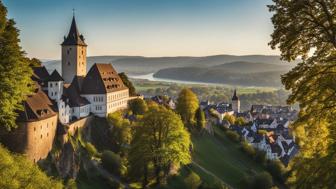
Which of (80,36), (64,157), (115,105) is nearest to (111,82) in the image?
(115,105)

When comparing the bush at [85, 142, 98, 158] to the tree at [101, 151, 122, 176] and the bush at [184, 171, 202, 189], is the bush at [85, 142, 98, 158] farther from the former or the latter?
the bush at [184, 171, 202, 189]

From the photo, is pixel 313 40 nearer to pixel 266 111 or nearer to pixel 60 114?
pixel 60 114

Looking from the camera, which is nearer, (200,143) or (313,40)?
(313,40)

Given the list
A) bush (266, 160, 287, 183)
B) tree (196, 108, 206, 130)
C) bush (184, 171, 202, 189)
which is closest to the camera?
bush (184, 171, 202, 189)

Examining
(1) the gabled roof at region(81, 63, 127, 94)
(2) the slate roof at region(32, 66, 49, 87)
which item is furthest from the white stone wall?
(2) the slate roof at region(32, 66, 49, 87)

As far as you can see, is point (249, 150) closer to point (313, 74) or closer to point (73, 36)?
point (73, 36)
